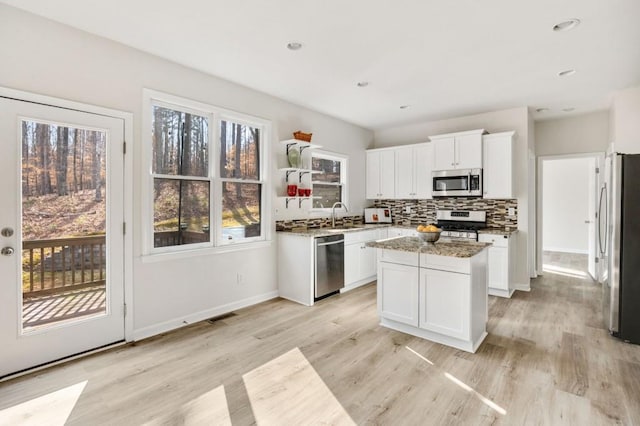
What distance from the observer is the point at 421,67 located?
11.1 feet

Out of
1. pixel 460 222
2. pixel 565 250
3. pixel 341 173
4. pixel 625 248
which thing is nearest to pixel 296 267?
pixel 341 173

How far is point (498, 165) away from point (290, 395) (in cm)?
425

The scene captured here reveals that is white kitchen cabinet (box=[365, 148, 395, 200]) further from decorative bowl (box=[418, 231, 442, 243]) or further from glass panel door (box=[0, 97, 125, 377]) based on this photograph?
glass panel door (box=[0, 97, 125, 377])

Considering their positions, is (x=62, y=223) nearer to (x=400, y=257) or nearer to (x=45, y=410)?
(x=45, y=410)

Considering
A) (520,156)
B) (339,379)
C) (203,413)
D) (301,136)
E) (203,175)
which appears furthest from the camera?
(520,156)

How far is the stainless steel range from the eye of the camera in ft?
15.4

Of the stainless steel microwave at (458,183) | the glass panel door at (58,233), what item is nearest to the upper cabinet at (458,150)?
the stainless steel microwave at (458,183)

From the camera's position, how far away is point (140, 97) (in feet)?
10.0

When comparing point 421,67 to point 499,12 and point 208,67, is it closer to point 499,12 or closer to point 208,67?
point 499,12

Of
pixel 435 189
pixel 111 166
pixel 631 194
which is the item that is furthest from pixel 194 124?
pixel 631 194

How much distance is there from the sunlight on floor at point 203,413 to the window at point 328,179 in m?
3.42

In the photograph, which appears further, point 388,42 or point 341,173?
point 341,173

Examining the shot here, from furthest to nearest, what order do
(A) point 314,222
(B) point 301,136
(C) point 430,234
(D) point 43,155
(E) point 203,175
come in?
(A) point 314,222 < (B) point 301,136 < (E) point 203,175 < (C) point 430,234 < (D) point 43,155

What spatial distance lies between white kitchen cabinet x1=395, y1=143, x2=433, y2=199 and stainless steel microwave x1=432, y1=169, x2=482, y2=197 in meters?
0.19
